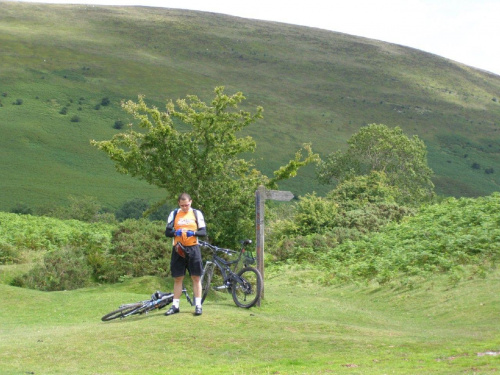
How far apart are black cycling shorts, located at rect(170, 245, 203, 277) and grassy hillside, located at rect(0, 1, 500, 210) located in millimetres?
75573

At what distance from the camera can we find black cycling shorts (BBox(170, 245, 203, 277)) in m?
13.3

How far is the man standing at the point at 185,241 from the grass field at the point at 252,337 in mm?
461

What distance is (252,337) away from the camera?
11.7 metres

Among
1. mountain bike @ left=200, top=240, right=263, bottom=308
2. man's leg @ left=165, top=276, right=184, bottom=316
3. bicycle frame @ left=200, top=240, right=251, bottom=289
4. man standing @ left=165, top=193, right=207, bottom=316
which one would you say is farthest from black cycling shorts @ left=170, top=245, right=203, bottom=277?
bicycle frame @ left=200, top=240, right=251, bottom=289

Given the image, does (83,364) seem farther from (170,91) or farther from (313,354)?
(170,91)

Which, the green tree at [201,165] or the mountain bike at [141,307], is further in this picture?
the green tree at [201,165]

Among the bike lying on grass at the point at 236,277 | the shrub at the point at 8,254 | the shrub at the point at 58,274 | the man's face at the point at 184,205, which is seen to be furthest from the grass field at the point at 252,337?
the shrub at the point at 8,254

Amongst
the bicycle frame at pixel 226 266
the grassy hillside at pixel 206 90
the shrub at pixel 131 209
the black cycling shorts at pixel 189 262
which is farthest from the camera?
the grassy hillside at pixel 206 90

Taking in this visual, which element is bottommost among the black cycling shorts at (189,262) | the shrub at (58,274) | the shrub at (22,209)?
the shrub at (22,209)

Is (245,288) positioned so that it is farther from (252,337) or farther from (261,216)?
(252,337)

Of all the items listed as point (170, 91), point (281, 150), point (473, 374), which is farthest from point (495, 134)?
point (473, 374)

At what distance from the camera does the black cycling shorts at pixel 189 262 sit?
13336mm

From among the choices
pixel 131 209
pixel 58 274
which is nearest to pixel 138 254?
pixel 58 274

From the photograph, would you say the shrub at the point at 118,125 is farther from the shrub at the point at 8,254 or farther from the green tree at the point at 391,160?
the shrub at the point at 8,254
